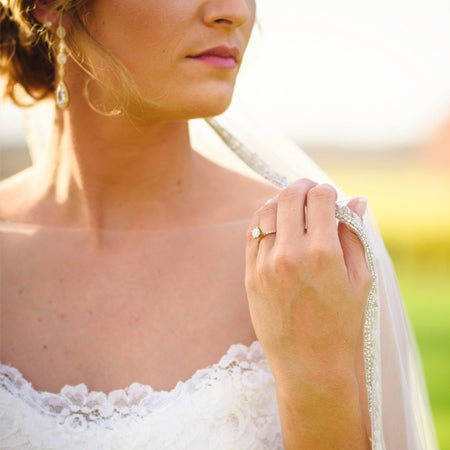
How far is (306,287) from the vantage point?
59.1 inches

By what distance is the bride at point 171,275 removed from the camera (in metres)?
1.54

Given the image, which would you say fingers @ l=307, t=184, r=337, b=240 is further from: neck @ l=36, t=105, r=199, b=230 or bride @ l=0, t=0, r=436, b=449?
neck @ l=36, t=105, r=199, b=230

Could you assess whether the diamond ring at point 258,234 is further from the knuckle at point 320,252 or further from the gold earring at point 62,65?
the gold earring at point 62,65

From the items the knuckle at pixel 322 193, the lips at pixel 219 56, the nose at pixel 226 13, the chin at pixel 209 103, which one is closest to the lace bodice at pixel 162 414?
the knuckle at pixel 322 193

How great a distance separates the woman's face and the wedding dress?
52 cm

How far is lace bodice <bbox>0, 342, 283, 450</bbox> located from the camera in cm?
174

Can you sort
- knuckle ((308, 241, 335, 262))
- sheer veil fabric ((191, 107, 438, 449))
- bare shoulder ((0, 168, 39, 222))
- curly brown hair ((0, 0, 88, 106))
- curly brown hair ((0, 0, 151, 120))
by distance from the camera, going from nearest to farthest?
knuckle ((308, 241, 335, 262)) < sheer veil fabric ((191, 107, 438, 449)) < curly brown hair ((0, 0, 151, 120)) < curly brown hair ((0, 0, 88, 106)) < bare shoulder ((0, 168, 39, 222))

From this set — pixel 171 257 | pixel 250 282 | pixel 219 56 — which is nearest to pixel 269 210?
pixel 250 282

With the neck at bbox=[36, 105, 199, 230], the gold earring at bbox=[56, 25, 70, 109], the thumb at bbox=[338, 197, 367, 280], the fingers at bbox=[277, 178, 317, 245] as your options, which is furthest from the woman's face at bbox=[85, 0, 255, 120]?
the thumb at bbox=[338, 197, 367, 280]

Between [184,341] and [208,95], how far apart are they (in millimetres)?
757

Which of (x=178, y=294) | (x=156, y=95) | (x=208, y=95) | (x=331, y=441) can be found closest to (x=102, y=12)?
(x=156, y=95)

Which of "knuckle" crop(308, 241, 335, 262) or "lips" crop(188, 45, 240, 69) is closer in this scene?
"knuckle" crop(308, 241, 335, 262)

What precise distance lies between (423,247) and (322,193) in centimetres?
1731

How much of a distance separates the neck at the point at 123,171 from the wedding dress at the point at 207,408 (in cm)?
61
